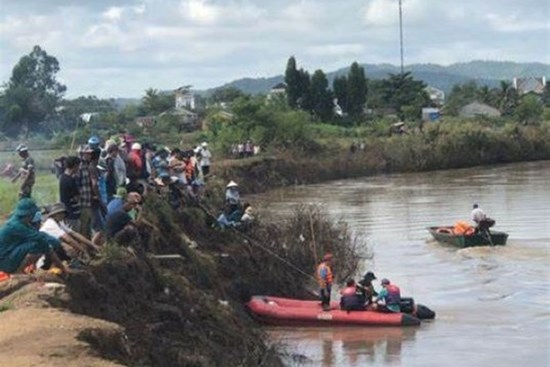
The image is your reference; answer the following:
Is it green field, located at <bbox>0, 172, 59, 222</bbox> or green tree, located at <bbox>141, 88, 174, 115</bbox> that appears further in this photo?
green tree, located at <bbox>141, 88, 174, 115</bbox>

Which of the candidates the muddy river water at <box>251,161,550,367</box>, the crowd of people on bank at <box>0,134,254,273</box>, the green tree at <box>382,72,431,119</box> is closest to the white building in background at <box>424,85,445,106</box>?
the green tree at <box>382,72,431,119</box>

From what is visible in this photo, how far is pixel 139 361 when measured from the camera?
1098 cm

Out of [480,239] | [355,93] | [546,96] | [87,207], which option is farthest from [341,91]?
[87,207]

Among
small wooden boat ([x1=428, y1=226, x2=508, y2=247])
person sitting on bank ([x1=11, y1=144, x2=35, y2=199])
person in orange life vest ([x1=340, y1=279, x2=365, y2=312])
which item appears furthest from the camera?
small wooden boat ([x1=428, y1=226, x2=508, y2=247])

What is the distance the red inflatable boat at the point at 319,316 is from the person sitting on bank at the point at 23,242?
26.4 ft

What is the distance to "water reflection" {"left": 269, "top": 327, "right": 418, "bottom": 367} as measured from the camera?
704 inches

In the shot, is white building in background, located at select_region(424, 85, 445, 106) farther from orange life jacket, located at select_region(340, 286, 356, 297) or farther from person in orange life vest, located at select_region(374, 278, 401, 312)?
orange life jacket, located at select_region(340, 286, 356, 297)

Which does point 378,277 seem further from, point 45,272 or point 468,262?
point 45,272

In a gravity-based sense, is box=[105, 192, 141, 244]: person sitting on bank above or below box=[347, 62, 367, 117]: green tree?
below

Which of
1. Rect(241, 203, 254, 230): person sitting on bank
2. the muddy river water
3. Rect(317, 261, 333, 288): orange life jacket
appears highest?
Rect(241, 203, 254, 230): person sitting on bank

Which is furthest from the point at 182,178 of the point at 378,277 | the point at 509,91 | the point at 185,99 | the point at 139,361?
the point at 185,99

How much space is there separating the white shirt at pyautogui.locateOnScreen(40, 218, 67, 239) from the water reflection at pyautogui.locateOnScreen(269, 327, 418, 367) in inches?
218

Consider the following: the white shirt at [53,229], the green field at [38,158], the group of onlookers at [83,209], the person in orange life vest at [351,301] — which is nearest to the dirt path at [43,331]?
the group of onlookers at [83,209]

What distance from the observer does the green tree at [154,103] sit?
88.5 meters
